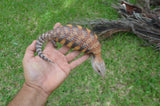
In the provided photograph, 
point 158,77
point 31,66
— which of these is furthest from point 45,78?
point 158,77

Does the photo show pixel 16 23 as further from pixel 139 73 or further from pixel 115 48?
pixel 139 73

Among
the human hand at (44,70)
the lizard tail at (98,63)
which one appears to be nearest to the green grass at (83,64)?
the lizard tail at (98,63)

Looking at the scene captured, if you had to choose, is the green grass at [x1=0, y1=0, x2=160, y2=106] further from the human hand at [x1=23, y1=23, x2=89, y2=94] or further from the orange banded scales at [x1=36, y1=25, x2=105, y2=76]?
the orange banded scales at [x1=36, y1=25, x2=105, y2=76]

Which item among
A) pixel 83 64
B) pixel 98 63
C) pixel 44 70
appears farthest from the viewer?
pixel 83 64

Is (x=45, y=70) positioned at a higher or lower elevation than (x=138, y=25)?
higher

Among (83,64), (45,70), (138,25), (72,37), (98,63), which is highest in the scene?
(72,37)

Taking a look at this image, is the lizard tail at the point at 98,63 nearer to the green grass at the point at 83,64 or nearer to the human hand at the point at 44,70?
the green grass at the point at 83,64

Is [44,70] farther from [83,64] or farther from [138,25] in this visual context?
[138,25]

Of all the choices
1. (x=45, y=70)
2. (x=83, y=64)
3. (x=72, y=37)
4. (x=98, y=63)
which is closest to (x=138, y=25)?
(x=98, y=63)
